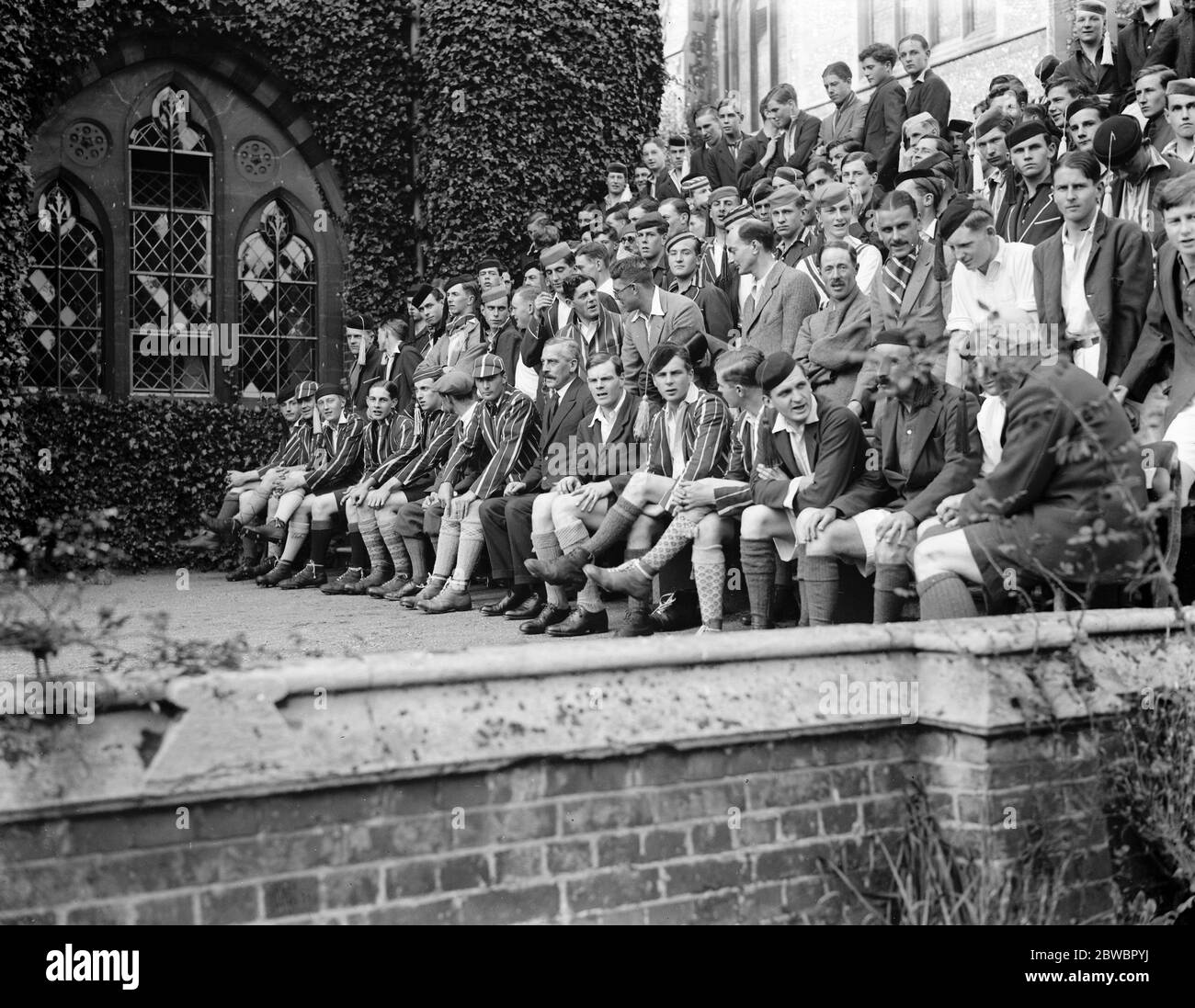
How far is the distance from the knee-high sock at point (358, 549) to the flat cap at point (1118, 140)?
6.62 meters

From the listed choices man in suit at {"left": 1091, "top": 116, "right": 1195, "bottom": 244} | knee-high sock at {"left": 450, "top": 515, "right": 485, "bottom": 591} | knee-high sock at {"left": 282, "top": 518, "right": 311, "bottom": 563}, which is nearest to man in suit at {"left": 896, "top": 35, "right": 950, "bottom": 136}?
man in suit at {"left": 1091, "top": 116, "right": 1195, "bottom": 244}

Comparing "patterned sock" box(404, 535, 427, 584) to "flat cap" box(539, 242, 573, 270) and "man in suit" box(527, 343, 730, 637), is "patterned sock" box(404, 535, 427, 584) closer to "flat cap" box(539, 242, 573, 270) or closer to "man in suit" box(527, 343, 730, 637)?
"man in suit" box(527, 343, 730, 637)

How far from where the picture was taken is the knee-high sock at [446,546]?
390 inches

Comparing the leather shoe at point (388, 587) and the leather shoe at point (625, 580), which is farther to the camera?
the leather shoe at point (388, 587)

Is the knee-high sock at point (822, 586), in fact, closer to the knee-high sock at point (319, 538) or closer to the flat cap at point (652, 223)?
the flat cap at point (652, 223)

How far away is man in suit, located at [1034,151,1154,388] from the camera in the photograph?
6.73 meters

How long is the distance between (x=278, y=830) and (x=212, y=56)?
14158mm

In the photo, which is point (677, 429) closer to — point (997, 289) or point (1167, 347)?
point (997, 289)

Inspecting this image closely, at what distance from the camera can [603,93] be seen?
16.1 metres

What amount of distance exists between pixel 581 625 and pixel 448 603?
5.77 feet


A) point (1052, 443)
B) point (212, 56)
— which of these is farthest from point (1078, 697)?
point (212, 56)

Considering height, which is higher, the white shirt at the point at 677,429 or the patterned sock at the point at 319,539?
the white shirt at the point at 677,429

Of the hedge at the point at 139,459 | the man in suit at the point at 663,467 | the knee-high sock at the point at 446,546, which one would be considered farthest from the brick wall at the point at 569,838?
the hedge at the point at 139,459

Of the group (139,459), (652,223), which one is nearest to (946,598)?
(652,223)
